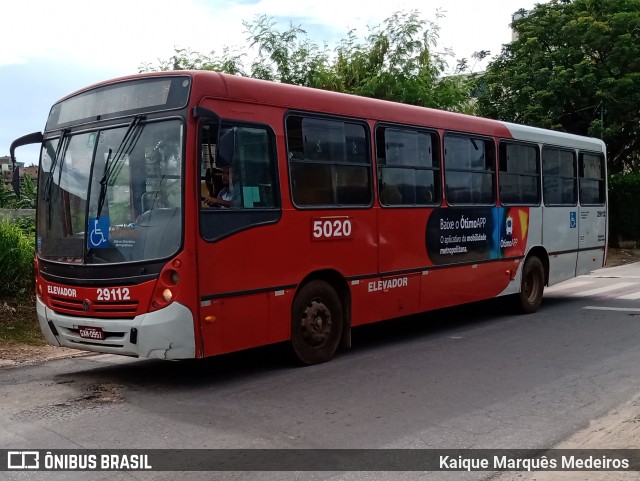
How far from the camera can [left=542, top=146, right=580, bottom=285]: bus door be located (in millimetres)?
12883

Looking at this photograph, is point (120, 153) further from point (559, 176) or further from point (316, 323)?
point (559, 176)

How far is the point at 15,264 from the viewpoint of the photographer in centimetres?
1144

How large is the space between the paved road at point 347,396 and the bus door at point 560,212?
9.21ft

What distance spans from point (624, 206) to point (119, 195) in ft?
78.6

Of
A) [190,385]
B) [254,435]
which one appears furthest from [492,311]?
[254,435]

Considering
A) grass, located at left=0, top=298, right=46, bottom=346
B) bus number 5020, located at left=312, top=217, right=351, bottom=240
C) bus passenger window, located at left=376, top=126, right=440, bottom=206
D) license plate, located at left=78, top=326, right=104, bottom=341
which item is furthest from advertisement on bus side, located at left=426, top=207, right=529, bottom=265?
grass, located at left=0, top=298, right=46, bottom=346

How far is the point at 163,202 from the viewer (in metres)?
6.91

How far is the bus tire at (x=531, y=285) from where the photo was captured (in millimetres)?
12344

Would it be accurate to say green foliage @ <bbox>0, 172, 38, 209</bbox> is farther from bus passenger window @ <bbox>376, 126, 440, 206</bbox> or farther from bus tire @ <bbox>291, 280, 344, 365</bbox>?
bus tire @ <bbox>291, 280, 344, 365</bbox>

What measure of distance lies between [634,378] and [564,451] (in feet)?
8.90

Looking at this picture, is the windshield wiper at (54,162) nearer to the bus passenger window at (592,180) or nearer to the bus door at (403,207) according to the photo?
the bus door at (403,207)

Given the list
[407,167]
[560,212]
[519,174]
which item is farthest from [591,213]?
[407,167]

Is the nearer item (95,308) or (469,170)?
(95,308)

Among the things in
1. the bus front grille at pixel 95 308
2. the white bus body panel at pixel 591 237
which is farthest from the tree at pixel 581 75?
the bus front grille at pixel 95 308
